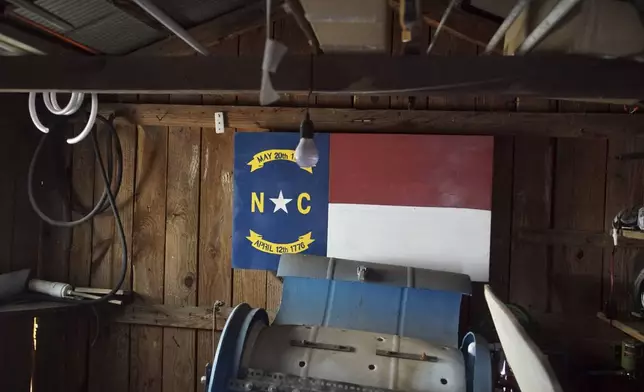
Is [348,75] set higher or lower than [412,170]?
higher

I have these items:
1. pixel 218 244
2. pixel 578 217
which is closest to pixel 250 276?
pixel 218 244

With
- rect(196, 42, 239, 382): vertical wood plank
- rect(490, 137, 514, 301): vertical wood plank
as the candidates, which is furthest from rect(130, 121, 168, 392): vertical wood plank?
rect(490, 137, 514, 301): vertical wood plank

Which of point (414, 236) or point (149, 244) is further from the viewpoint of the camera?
point (149, 244)

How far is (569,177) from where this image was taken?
9.30 ft

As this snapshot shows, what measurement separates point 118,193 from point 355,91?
71.2 inches

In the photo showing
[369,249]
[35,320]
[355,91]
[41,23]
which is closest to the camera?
[355,91]

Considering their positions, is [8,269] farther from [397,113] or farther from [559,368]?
[559,368]

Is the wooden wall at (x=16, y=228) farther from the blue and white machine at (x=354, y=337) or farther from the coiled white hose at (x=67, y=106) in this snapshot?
the blue and white machine at (x=354, y=337)

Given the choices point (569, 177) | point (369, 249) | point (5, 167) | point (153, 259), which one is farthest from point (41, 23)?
point (569, 177)

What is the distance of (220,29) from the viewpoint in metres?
3.07

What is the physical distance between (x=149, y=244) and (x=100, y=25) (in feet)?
4.14

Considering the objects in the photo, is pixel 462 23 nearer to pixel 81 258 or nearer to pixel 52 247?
pixel 81 258

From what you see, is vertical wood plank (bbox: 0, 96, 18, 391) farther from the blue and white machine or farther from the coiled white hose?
the blue and white machine

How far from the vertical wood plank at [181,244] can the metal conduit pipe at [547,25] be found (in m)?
1.85
